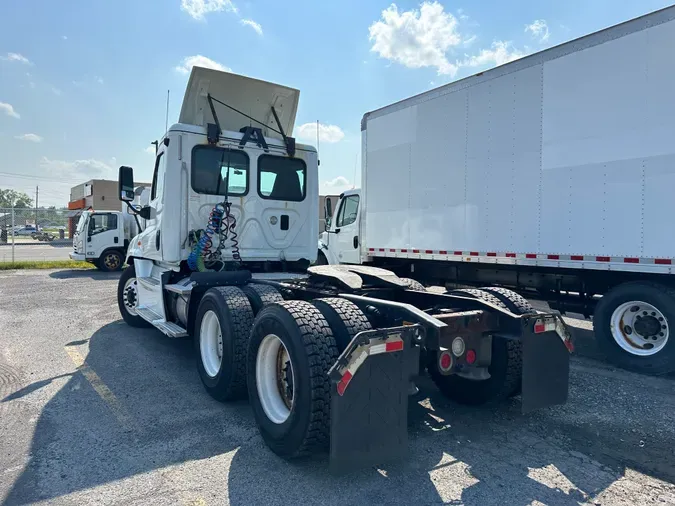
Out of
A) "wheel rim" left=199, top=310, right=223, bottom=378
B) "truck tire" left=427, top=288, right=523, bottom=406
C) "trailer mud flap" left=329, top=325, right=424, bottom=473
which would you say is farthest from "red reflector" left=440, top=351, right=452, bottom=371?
"wheel rim" left=199, top=310, right=223, bottom=378

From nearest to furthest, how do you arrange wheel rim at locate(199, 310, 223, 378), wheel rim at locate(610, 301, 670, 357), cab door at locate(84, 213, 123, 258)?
wheel rim at locate(199, 310, 223, 378), wheel rim at locate(610, 301, 670, 357), cab door at locate(84, 213, 123, 258)

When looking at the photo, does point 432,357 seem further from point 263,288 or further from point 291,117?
point 291,117

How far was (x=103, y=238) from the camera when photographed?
17.4 m

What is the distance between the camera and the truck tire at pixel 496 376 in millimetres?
3746

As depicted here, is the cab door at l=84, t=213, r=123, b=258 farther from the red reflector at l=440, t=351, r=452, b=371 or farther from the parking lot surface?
the red reflector at l=440, t=351, r=452, b=371

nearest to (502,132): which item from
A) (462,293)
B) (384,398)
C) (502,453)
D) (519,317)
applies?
(462,293)

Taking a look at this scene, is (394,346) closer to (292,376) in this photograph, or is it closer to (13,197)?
(292,376)

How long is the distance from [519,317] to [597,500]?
122cm

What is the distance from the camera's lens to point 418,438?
144 inches

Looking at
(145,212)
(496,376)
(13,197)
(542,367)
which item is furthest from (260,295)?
(13,197)

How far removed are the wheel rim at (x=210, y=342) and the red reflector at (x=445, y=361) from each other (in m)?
2.37

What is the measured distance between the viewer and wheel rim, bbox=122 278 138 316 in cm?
755

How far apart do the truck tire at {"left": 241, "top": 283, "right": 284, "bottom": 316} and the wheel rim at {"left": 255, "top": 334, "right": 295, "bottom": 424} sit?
0.91 meters

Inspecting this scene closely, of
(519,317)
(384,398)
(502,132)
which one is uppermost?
(502,132)
